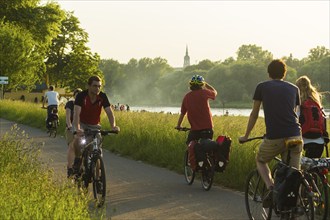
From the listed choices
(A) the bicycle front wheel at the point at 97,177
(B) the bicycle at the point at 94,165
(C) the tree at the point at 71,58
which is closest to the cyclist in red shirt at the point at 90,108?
(B) the bicycle at the point at 94,165

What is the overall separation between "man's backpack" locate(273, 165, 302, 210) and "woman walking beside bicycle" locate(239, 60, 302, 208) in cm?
22

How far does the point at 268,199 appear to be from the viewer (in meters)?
6.29

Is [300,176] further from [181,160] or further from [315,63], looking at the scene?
[315,63]

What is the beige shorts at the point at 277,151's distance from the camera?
20.1 ft

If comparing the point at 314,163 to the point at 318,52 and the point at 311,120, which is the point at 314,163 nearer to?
the point at 311,120

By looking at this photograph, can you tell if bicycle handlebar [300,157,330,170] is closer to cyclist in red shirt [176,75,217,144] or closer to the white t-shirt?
cyclist in red shirt [176,75,217,144]

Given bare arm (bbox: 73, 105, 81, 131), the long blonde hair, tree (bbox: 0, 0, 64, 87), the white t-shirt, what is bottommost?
bare arm (bbox: 73, 105, 81, 131)

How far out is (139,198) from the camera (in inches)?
346

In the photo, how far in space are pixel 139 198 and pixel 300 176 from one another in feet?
11.4

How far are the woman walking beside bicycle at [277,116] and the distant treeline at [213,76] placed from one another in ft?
275

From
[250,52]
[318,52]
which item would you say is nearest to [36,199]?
[318,52]

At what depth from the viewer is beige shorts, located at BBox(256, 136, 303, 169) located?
612 cm

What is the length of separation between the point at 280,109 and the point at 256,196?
1.18 metres

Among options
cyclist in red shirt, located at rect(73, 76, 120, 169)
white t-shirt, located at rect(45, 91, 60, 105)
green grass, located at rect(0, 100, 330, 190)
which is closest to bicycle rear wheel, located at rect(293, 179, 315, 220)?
cyclist in red shirt, located at rect(73, 76, 120, 169)
